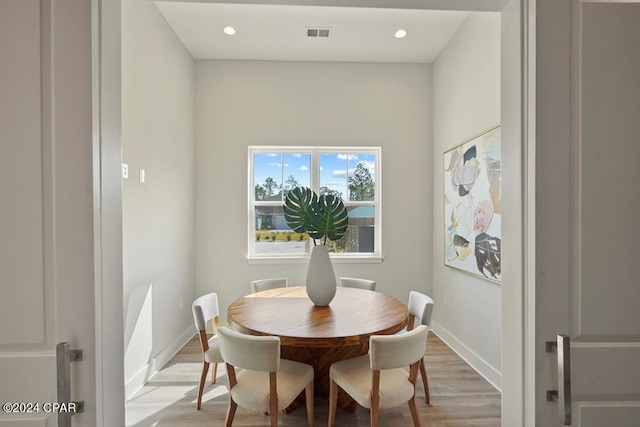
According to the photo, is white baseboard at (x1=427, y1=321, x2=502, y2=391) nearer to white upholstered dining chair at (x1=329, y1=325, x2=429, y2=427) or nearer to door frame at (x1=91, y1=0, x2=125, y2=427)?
white upholstered dining chair at (x1=329, y1=325, x2=429, y2=427)

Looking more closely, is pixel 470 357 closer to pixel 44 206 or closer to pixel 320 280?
pixel 320 280

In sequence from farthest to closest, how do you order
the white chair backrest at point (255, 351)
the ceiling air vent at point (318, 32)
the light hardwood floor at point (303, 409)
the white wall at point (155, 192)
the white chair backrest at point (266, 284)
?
1. the ceiling air vent at point (318, 32)
2. the white chair backrest at point (266, 284)
3. the white wall at point (155, 192)
4. the light hardwood floor at point (303, 409)
5. the white chair backrest at point (255, 351)

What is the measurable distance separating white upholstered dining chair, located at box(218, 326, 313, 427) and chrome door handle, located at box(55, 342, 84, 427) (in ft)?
2.51

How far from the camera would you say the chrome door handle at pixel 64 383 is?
81 cm

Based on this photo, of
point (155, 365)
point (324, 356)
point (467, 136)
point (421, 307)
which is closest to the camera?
point (324, 356)

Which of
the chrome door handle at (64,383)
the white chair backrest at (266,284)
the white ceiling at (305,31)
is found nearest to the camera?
the chrome door handle at (64,383)

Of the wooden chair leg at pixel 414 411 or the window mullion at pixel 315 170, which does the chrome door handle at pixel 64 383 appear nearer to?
the wooden chair leg at pixel 414 411

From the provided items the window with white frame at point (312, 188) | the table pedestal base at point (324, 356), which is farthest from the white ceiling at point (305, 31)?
the table pedestal base at point (324, 356)

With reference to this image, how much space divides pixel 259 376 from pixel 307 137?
8.71 feet

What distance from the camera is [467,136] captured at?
2.96 meters

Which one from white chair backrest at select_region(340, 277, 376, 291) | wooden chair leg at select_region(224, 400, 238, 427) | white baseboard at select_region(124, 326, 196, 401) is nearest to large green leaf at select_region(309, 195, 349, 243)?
white chair backrest at select_region(340, 277, 376, 291)

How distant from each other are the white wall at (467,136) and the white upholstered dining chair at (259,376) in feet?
5.34

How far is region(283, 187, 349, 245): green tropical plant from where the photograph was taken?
225cm
